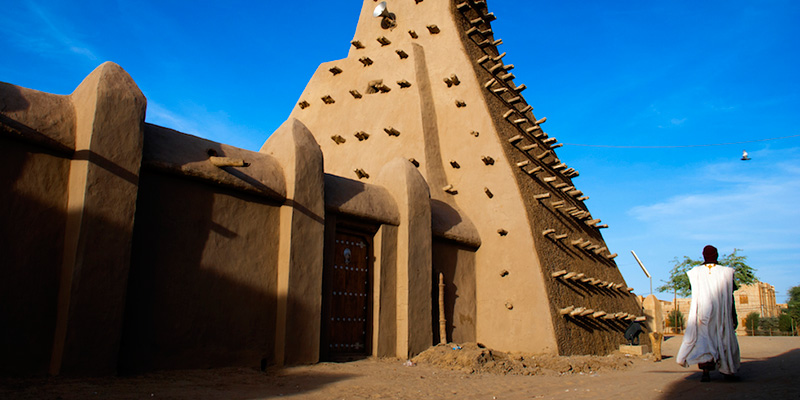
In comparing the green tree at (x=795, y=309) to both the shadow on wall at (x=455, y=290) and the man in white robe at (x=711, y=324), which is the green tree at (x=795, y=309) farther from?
the man in white robe at (x=711, y=324)

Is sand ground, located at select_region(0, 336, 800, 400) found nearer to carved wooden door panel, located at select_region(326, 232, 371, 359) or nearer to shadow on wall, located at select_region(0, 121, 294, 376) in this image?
shadow on wall, located at select_region(0, 121, 294, 376)

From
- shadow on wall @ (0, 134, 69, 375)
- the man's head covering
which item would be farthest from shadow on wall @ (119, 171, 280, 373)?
the man's head covering

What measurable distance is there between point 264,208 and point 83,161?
2445mm

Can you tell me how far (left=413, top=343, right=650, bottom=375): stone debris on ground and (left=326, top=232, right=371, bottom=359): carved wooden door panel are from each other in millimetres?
979

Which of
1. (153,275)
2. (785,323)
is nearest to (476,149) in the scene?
(153,275)

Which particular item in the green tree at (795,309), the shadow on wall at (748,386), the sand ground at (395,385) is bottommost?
the sand ground at (395,385)

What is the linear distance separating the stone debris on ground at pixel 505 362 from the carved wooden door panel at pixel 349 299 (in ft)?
3.21

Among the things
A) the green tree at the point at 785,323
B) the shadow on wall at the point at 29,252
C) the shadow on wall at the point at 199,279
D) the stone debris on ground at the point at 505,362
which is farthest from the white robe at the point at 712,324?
the green tree at the point at 785,323

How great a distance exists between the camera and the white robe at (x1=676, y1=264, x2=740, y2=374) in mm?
6258

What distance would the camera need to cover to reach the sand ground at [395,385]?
537 centimetres

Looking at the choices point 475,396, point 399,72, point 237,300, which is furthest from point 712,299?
point 399,72

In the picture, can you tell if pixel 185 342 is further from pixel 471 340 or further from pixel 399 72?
pixel 399 72

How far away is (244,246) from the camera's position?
7719mm

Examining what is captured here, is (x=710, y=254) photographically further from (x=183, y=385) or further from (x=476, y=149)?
(x=476, y=149)
